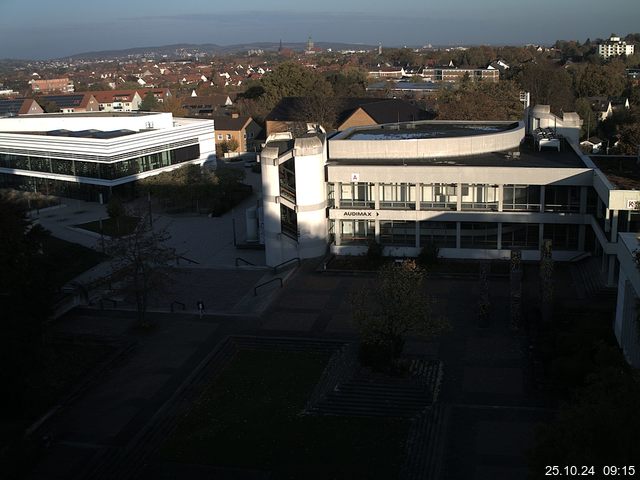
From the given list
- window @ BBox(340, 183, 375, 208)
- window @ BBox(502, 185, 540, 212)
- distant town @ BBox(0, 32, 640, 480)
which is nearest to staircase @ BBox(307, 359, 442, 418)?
distant town @ BBox(0, 32, 640, 480)

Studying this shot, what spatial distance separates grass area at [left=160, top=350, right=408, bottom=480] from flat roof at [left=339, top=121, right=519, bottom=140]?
19.2 meters

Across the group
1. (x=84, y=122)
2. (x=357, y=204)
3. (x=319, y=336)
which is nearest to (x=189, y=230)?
(x=357, y=204)

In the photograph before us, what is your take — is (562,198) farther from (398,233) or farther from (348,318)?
(348,318)

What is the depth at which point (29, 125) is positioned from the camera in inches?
2466

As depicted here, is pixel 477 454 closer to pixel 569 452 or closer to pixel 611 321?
pixel 569 452

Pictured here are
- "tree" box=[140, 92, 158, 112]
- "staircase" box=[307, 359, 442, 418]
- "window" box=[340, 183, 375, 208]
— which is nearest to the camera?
"staircase" box=[307, 359, 442, 418]

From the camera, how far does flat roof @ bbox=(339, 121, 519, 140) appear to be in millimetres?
38562

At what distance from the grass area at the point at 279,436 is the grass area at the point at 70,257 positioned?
15434mm

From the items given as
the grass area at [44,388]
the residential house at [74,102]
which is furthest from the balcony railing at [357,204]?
the residential house at [74,102]

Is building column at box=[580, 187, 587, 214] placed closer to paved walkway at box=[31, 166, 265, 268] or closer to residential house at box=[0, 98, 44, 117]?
paved walkway at box=[31, 166, 265, 268]

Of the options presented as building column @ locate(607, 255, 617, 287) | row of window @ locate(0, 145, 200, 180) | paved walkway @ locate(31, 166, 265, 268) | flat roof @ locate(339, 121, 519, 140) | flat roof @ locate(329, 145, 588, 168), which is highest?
flat roof @ locate(339, 121, 519, 140)

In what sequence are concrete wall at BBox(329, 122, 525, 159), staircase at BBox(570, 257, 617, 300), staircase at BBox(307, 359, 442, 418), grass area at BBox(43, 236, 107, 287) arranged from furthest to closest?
concrete wall at BBox(329, 122, 525, 159), grass area at BBox(43, 236, 107, 287), staircase at BBox(570, 257, 617, 300), staircase at BBox(307, 359, 442, 418)

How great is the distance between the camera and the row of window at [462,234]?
3294cm

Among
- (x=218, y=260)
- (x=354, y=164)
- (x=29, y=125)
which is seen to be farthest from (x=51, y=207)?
(x=354, y=164)
